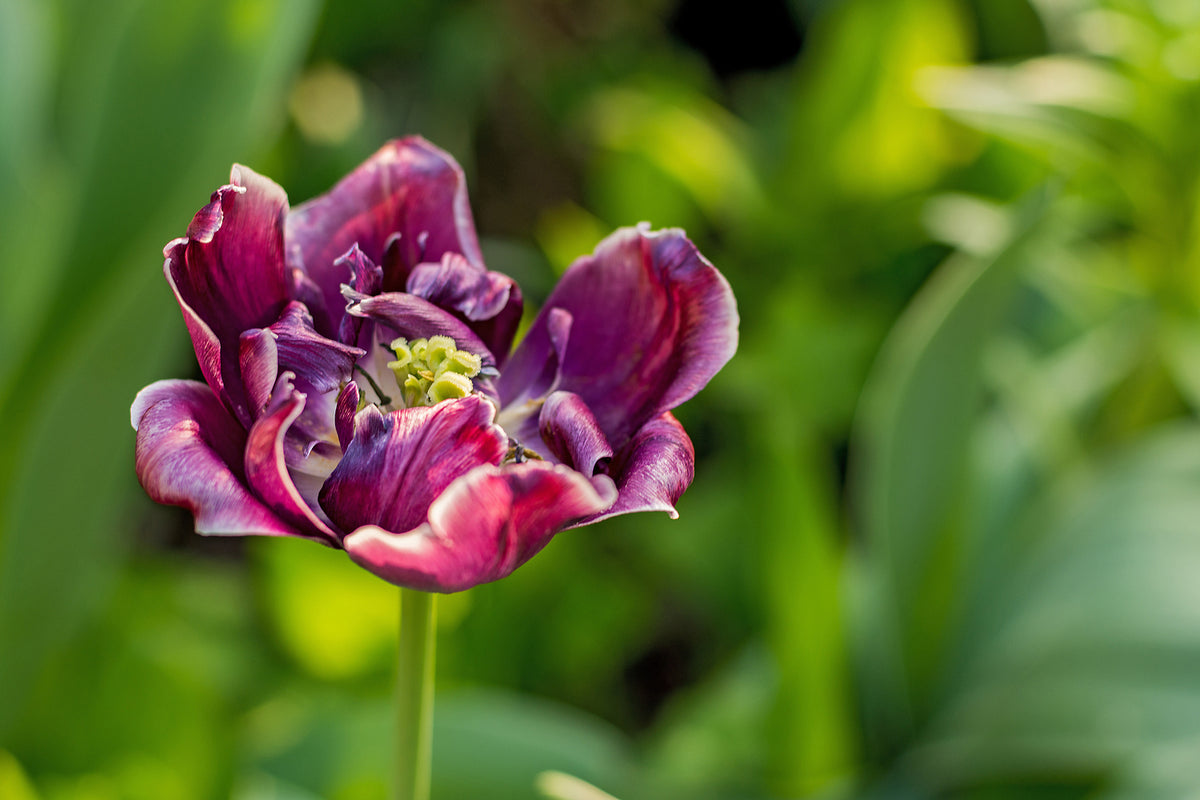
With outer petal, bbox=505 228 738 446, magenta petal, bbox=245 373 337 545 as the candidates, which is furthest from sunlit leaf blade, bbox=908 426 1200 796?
magenta petal, bbox=245 373 337 545

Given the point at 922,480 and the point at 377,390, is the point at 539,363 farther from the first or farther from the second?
the point at 922,480

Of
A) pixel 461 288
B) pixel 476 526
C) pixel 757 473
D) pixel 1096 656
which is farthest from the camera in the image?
pixel 757 473

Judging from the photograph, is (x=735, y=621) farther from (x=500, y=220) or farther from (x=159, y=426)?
(x=159, y=426)

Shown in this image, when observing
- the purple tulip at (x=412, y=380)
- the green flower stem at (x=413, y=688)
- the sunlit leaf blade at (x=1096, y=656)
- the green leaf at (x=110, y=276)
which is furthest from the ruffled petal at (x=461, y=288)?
the sunlit leaf blade at (x=1096, y=656)

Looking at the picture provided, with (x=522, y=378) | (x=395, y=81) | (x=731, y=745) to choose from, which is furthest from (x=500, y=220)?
(x=522, y=378)

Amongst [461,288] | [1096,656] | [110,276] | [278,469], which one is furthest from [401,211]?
[1096,656]

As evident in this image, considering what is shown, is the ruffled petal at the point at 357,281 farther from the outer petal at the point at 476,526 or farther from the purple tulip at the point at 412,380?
the outer petal at the point at 476,526
